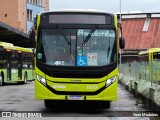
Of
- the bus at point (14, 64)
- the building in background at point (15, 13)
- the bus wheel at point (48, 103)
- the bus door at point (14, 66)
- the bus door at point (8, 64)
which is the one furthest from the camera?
the building in background at point (15, 13)

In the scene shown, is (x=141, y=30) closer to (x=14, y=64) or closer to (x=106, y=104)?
(x=14, y=64)

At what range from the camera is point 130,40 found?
7400 cm

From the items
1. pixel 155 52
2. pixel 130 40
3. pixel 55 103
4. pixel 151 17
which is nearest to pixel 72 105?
pixel 55 103

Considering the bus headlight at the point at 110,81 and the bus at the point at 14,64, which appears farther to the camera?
the bus at the point at 14,64

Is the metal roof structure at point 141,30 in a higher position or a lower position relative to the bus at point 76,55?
lower

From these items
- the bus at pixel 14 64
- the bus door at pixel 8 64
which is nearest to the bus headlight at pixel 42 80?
the bus at pixel 14 64

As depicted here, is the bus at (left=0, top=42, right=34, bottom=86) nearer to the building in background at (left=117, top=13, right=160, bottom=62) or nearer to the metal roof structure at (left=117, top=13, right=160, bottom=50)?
the building in background at (left=117, top=13, right=160, bottom=62)

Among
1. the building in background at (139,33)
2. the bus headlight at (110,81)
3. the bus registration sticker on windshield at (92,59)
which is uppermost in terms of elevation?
the bus registration sticker on windshield at (92,59)

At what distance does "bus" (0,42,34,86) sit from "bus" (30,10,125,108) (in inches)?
598

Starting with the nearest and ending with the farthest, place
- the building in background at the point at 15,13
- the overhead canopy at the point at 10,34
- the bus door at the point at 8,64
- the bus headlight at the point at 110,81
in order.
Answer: the bus headlight at the point at 110,81, the bus door at the point at 8,64, the overhead canopy at the point at 10,34, the building in background at the point at 15,13

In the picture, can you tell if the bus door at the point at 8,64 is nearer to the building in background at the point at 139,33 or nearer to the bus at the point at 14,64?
the bus at the point at 14,64

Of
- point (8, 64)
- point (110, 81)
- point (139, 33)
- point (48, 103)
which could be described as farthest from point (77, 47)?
point (139, 33)

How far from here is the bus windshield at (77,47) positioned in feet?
44.1

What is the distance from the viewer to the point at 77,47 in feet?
44.5
